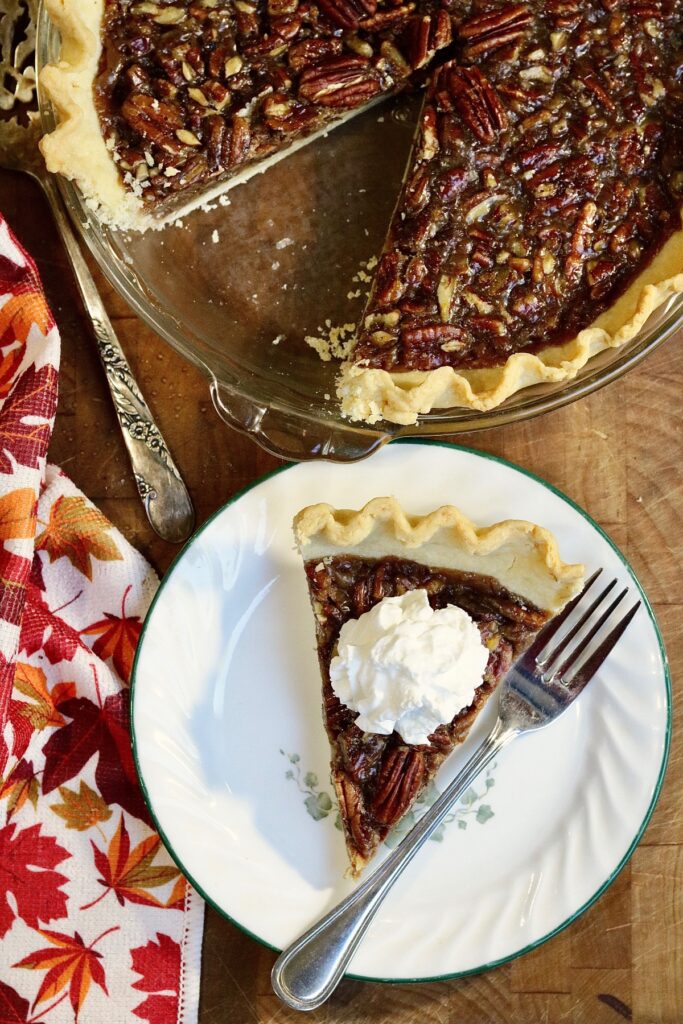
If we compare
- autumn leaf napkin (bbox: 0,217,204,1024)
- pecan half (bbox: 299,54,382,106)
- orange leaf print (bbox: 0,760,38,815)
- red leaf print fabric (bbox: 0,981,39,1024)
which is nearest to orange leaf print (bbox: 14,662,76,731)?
autumn leaf napkin (bbox: 0,217,204,1024)

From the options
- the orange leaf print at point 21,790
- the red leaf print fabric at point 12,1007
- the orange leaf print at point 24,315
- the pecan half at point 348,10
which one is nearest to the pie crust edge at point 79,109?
the orange leaf print at point 24,315

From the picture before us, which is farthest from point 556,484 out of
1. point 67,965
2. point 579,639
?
point 67,965

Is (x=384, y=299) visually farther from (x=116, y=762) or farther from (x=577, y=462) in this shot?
(x=116, y=762)

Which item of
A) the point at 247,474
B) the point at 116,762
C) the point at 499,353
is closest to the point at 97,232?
the point at 247,474

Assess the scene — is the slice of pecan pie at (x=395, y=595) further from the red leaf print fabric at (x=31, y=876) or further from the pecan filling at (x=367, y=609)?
the red leaf print fabric at (x=31, y=876)

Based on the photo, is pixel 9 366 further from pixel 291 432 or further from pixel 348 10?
pixel 348 10

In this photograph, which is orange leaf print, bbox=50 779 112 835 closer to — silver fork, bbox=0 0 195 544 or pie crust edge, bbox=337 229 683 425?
silver fork, bbox=0 0 195 544
